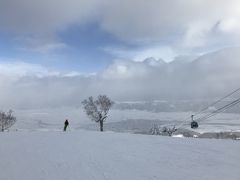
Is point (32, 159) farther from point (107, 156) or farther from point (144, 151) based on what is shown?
point (144, 151)

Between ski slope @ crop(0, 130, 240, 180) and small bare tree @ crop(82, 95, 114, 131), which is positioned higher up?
small bare tree @ crop(82, 95, 114, 131)

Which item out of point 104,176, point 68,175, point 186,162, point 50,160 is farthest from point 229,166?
point 50,160

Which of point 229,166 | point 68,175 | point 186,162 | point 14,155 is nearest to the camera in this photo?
point 68,175

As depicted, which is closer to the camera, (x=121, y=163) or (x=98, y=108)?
(x=121, y=163)

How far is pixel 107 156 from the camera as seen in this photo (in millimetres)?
23781

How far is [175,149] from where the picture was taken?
89.5ft

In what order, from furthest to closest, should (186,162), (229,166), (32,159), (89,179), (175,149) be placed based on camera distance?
(175,149) < (32,159) < (186,162) < (229,166) < (89,179)

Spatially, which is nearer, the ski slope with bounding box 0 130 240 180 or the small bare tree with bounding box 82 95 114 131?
the ski slope with bounding box 0 130 240 180

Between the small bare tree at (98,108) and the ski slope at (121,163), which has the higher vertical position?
the small bare tree at (98,108)

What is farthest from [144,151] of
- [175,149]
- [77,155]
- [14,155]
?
[14,155]

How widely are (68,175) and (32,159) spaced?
6.20 m

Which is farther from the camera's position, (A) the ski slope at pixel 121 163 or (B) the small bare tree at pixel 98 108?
(B) the small bare tree at pixel 98 108

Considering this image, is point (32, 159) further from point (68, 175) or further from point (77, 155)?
point (68, 175)

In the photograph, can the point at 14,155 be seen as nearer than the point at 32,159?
No
